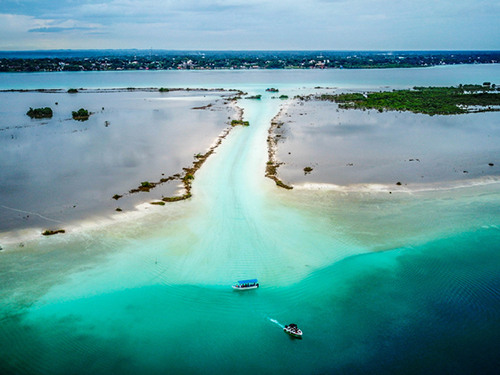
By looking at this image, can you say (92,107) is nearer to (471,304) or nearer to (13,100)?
(13,100)

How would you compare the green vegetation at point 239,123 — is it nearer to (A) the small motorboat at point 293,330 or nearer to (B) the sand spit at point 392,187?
(B) the sand spit at point 392,187

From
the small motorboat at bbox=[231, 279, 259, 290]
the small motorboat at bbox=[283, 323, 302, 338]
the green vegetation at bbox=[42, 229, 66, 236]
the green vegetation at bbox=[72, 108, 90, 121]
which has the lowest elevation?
the small motorboat at bbox=[283, 323, 302, 338]

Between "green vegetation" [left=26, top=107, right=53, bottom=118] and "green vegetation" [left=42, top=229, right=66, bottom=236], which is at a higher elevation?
"green vegetation" [left=26, top=107, right=53, bottom=118]

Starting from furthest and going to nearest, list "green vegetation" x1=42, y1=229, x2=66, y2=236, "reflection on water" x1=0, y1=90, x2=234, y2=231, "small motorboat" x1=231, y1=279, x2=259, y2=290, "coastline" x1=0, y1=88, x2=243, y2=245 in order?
1. "reflection on water" x1=0, y1=90, x2=234, y2=231
2. "green vegetation" x1=42, y1=229, x2=66, y2=236
3. "coastline" x1=0, y1=88, x2=243, y2=245
4. "small motorboat" x1=231, y1=279, x2=259, y2=290

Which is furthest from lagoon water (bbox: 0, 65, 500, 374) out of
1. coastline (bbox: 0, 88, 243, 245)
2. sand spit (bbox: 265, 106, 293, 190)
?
sand spit (bbox: 265, 106, 293, 190)

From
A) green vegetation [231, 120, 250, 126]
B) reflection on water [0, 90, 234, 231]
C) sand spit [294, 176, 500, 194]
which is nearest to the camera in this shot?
reflection on water [0, 90, 234, 231]

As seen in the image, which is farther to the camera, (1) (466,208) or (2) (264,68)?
(2) (264,68)

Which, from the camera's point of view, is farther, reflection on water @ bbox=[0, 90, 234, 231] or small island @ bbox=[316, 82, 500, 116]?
small island @ bbox=[316, 82, 500, 116]

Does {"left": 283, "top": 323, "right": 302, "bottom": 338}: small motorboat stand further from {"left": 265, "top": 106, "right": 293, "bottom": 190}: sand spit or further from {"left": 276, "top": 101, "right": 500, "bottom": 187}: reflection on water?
{"left": 276, "top": 101, "right": 500, "bottom": 187}: reflection on water

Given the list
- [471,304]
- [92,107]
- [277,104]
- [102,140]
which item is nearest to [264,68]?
[277,104]
